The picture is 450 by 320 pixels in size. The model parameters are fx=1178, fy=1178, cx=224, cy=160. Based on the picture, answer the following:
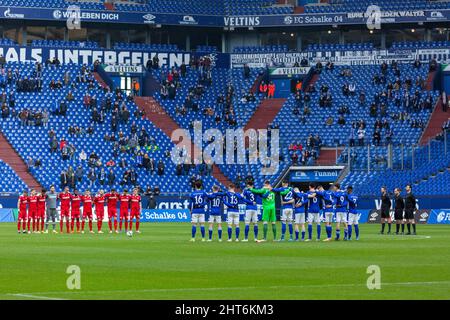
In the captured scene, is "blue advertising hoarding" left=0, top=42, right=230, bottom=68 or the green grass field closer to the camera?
the green grass field

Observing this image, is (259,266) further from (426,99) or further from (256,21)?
(256,21)

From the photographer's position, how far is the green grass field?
78.1ft

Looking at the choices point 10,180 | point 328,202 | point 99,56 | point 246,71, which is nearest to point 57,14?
point 99,56

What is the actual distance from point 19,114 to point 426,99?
2898 centimetres

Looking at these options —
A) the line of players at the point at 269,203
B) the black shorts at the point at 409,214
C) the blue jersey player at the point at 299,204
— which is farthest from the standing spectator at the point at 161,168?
the blue jersey player at the point at 299,204

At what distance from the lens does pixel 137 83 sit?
90.6 m

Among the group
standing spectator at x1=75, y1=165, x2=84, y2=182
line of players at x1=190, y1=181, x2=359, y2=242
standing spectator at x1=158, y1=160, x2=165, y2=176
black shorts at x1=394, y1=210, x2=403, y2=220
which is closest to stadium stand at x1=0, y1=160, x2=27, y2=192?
standing spectator at x1=75, y1=165, x2=84, y2=182

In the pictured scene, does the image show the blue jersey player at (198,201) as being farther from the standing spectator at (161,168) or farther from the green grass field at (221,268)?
the standing spectator at (161,168)

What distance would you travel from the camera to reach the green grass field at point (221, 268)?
23812 mm

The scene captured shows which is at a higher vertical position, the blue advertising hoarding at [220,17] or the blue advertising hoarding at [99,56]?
the blue advertising hoarding at [220,17]

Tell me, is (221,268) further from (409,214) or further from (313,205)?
(409,214)

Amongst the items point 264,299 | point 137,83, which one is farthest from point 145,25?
point 264,299

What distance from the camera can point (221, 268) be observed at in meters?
30.2

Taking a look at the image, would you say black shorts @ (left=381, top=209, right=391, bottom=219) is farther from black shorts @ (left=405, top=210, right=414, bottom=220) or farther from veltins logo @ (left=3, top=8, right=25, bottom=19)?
veltins logo @ (left=3, top=8, right=25, bottom=19)
